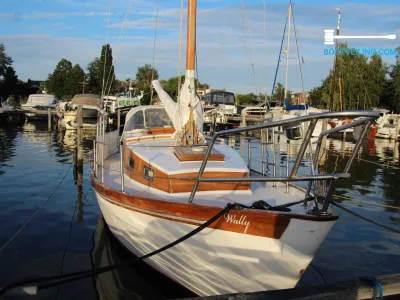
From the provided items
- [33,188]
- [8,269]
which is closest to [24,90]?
[33,188]

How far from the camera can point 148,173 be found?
7.05 metres

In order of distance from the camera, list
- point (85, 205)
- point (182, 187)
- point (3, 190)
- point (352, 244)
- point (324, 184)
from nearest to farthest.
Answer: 1. point (324, 184)
2. point (182, 187)
3. point (352, 244)
4. point (85, 205)
5. point (3, 190)

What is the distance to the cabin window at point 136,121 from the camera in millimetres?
9875

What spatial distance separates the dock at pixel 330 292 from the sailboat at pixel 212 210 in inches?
39.6

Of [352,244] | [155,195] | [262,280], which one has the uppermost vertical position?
[155,195]

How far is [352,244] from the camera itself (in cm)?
857

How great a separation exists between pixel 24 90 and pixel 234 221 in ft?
300

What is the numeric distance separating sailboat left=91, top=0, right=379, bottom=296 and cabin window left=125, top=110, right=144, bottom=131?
1455 millimetres

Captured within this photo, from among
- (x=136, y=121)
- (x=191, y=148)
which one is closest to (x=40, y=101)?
(x=136, y=121)

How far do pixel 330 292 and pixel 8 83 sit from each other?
78.5 metres

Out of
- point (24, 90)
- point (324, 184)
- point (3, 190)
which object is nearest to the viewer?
point (324, 184)

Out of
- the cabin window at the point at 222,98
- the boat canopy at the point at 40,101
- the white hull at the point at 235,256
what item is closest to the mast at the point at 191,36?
the white hull at the point at 235,256

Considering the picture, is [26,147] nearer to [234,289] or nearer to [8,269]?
[8,269]

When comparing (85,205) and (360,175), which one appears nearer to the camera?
(85,205)
